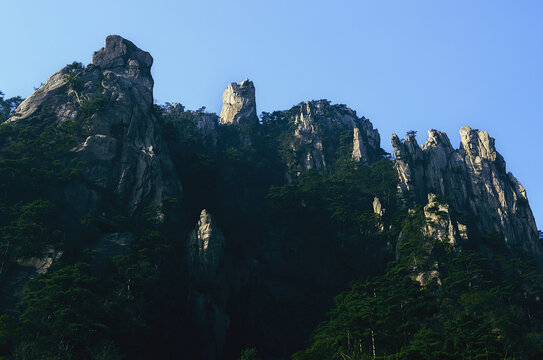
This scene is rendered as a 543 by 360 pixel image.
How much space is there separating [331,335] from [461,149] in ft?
203

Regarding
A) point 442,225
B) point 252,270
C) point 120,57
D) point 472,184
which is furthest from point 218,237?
point 472,184

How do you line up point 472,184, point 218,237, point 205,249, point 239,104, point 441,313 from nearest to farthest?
point 441,313
point 205,249
point 218,237
point 472,184
point 239,104

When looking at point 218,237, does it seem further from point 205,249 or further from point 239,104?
point 239,104

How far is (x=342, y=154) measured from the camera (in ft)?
310

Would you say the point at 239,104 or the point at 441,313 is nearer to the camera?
the point at 441,313

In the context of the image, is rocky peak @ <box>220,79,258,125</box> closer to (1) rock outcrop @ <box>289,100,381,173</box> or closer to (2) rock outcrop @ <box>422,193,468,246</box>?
(1) rock outcrop @ <box>289,100,381,173</box>

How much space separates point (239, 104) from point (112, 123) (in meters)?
43.8

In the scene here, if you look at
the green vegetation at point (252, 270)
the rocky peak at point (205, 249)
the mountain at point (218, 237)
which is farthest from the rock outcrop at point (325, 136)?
the rocky peak at point (205, 249)

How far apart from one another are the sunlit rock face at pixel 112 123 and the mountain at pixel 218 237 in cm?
22

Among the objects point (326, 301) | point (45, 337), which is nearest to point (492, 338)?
point (326, 301)

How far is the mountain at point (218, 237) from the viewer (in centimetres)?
4197

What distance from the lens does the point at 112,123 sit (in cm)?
6650

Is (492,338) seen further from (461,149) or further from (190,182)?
(461,149)

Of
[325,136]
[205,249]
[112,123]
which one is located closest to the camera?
[205,249]
